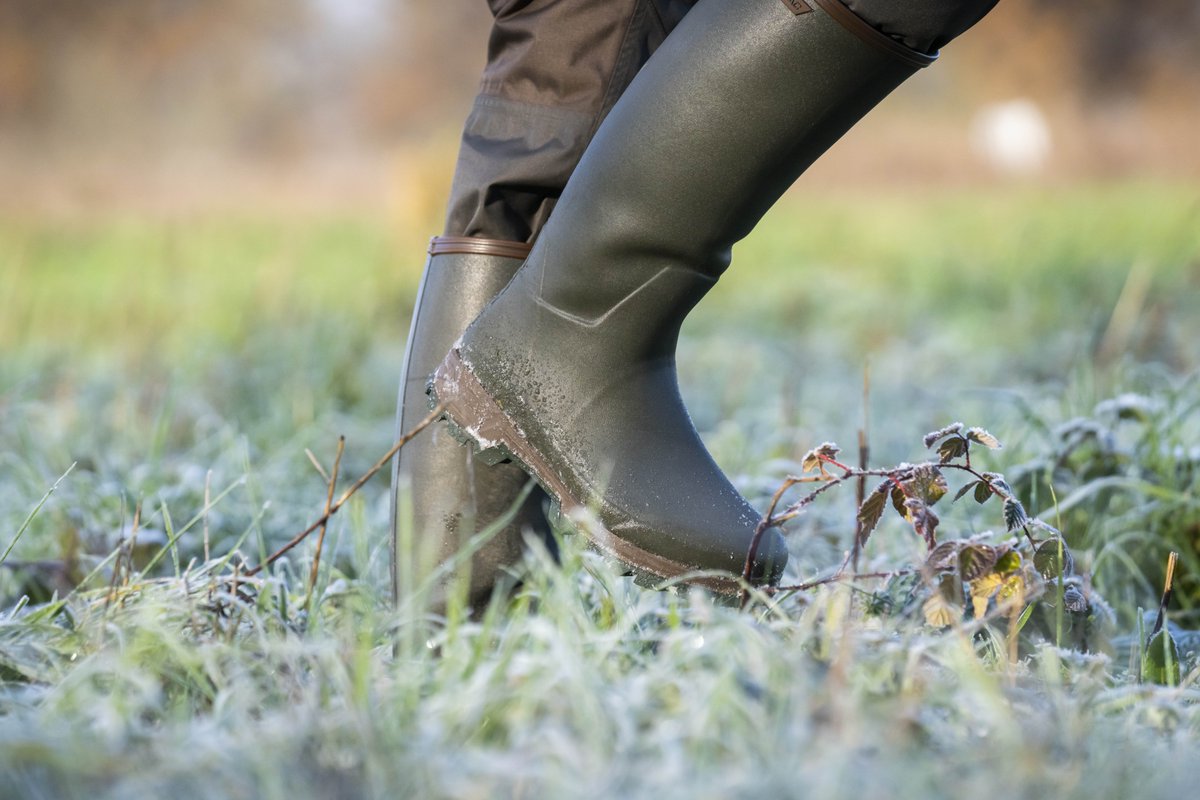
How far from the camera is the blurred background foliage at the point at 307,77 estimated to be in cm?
1855

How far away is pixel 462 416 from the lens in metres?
1.05

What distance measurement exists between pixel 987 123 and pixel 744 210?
1127 cm

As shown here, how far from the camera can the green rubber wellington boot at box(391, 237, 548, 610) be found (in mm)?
1114

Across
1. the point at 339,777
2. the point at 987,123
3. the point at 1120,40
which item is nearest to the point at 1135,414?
the point at 339,777

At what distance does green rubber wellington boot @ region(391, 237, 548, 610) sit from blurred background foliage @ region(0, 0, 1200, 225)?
12952 millimetres

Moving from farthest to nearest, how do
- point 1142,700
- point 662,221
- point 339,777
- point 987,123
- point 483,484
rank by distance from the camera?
point 987,123 < point 483,484 < point 662,221 < point 1142,700 < point 339,777

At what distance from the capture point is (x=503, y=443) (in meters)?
1.05

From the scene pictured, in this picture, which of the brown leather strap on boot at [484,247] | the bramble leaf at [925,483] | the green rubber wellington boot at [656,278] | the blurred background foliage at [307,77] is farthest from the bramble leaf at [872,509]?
the blurred background foliage at [307,77]

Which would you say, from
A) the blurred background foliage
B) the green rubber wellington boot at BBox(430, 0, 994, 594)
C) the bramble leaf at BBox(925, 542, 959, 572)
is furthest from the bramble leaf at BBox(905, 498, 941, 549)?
the blurred background foliage

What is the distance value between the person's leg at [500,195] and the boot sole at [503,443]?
6 cm

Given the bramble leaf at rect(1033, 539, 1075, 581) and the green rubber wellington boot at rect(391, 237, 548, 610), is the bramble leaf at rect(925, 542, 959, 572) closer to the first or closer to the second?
the bramble leaf at rect(1033, 539, 1075, 581)

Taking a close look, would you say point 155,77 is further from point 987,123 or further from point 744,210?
point 744,210

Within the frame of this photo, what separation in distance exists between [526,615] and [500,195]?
17.0 inches

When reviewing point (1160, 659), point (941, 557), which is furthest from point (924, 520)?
point (1160, 659)
